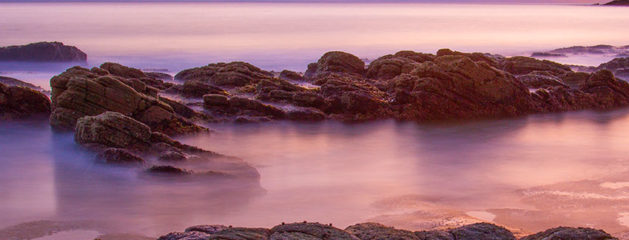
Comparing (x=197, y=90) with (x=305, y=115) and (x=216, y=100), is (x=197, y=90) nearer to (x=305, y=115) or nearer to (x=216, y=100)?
(x=216, y=100)

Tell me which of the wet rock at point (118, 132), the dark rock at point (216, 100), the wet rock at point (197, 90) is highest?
the wet rock at point (197, 90)

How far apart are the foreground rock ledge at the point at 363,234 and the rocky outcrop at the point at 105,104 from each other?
888 cm

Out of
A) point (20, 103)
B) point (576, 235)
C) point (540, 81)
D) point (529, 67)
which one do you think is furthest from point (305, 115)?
point (576, 235)

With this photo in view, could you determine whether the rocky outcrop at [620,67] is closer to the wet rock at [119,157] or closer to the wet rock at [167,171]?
the wet rock at [167,171]

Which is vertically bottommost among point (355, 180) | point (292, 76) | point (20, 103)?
point (355, 180)

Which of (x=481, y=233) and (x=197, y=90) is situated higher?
(x=197, y=90)

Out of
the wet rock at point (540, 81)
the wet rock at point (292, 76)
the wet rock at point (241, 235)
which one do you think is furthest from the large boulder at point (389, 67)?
the wet rock at point (241, 235)

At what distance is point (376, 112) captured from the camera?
705 inches

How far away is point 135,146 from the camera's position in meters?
13.1

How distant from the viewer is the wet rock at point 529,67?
24.9m

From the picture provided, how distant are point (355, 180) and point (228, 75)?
952cm

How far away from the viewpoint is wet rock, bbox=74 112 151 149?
1312cm

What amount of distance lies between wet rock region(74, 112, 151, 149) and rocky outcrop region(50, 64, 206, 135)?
1.70 m

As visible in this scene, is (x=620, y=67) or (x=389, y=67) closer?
(x=389, y=67)
